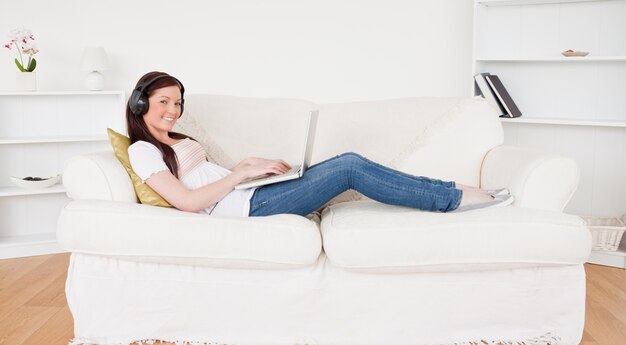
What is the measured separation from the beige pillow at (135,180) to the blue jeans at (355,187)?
347mm

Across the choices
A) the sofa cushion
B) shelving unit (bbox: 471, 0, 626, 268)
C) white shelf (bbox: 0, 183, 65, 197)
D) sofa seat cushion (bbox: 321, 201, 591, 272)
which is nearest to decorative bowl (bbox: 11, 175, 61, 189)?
white shelf (bbox: 0, 183, 65, 197)

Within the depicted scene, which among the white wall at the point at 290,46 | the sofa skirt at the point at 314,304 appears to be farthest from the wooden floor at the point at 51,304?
the white wall at the point at 290,46

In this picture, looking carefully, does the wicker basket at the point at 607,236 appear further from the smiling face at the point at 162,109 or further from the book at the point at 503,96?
the smiling face at the point at 162,109

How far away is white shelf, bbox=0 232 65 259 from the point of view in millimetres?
3758

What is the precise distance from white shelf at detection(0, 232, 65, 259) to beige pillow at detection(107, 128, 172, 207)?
152cm

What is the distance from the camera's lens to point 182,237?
88.0 inches

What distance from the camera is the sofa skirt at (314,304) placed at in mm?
2332

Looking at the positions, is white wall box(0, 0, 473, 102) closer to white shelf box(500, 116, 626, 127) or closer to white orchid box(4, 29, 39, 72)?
white orchid box(4, 29, 39, 72)

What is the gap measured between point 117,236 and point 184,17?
88.9 inches

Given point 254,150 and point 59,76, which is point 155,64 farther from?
point 254,150

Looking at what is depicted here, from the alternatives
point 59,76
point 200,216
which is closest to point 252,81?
point 59,76

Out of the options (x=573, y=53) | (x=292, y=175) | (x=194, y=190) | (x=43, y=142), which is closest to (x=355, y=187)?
(x=292, y=175)

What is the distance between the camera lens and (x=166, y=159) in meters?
2.54

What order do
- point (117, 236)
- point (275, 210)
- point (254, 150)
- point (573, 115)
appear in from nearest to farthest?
point (117, 236)
point (275, 210)
point (254, 150)
point (573, 115)
